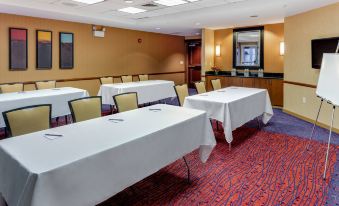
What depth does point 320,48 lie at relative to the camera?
5.45 m

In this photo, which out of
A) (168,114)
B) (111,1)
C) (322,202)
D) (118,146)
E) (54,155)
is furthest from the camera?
(111,1)

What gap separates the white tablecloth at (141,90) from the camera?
6.32m

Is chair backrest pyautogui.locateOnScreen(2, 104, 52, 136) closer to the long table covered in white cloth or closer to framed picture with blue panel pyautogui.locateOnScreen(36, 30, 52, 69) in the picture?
the long table covered in white cloth

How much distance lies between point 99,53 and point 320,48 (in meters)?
6.34

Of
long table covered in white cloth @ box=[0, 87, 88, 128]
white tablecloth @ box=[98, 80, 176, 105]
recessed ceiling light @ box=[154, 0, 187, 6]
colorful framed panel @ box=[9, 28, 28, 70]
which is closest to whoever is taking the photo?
long table covered in white cloth @ box=[0, 87, 88, 128]

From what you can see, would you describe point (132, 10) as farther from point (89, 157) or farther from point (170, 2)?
point (89, 157)

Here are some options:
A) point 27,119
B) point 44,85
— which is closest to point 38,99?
point 44,85

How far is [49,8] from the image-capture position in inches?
239

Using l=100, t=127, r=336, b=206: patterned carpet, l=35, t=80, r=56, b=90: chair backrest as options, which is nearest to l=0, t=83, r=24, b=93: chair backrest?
l=35, t=80, r=56, b=90: chair backrest

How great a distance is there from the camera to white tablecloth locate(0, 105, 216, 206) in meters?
1.62

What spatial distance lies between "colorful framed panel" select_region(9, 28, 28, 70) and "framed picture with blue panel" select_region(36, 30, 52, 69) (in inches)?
12.0

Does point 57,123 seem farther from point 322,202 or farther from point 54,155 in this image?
point 322,202

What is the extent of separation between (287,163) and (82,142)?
285 cm

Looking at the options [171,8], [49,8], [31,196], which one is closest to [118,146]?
[31,196]
